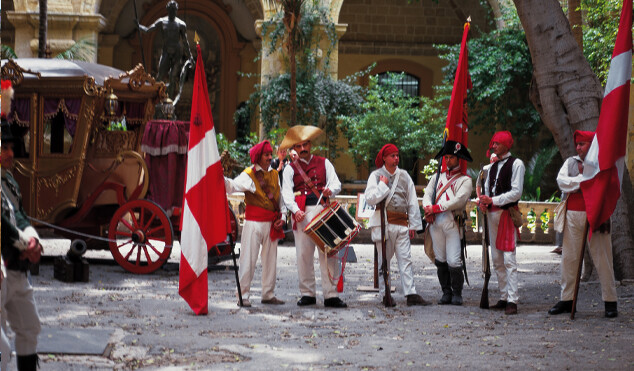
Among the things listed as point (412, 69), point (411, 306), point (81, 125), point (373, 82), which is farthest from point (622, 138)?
point (412, 69)

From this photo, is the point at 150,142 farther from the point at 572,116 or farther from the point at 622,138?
the point at 622,138

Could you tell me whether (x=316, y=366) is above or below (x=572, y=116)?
below

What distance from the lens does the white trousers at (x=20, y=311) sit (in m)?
4.66

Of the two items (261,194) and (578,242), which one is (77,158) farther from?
(578,242)

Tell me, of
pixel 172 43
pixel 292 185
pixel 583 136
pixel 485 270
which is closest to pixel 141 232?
pixel 292 185

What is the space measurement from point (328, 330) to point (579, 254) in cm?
285

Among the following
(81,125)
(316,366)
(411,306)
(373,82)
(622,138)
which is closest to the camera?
(316,366)

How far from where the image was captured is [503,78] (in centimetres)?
2188

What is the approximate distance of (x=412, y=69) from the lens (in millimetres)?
27234

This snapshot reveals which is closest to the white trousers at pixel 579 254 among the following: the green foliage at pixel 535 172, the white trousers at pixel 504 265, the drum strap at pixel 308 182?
the white trousers at pixel 504 265

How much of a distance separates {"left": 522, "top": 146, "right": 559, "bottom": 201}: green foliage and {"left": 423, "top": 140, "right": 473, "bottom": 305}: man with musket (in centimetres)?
1065

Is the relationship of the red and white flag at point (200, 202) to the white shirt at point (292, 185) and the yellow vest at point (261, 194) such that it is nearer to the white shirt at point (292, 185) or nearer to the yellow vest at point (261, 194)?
the yellow vest at point (261, 194)

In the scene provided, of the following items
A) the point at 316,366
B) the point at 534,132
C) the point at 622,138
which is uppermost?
the point at 534,132

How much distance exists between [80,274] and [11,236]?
22.0 ft
